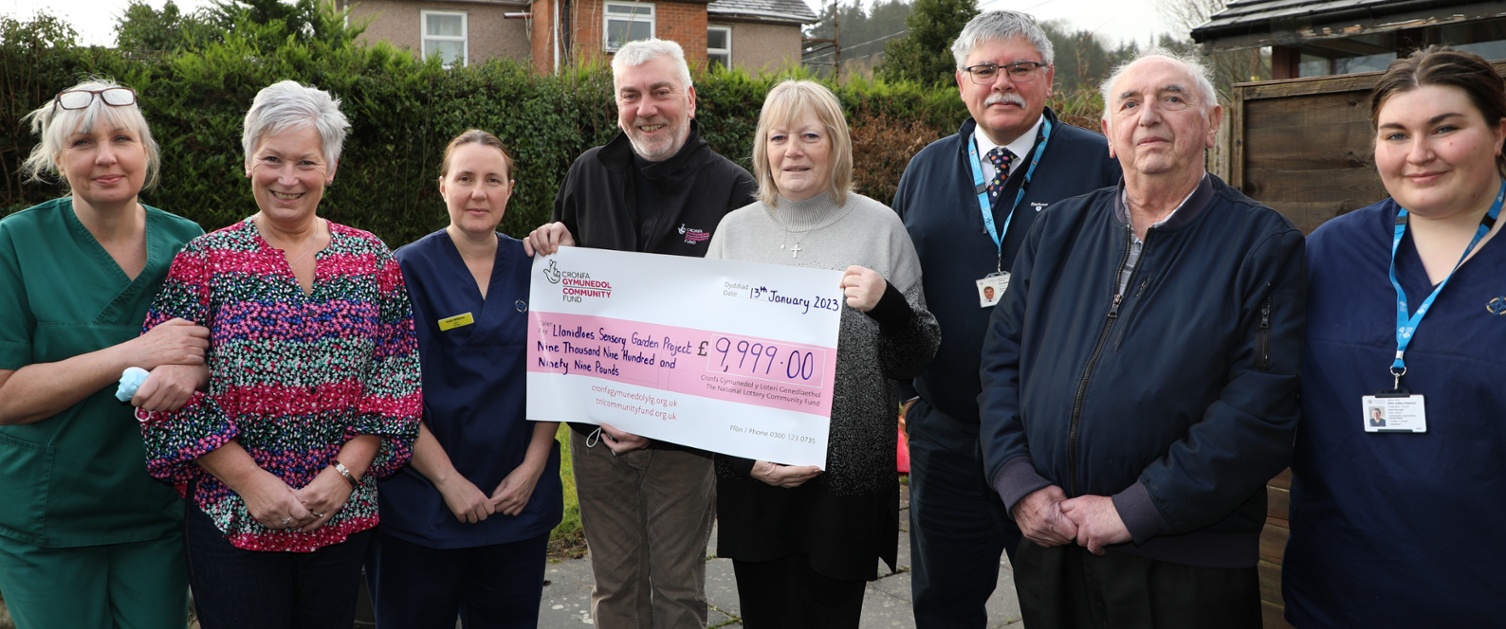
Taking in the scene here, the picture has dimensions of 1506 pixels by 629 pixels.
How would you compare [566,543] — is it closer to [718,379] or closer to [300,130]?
[718,379]

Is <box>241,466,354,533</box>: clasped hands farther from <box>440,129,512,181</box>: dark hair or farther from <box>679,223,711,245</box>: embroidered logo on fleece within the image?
<box>679,223,711,245</box>: embroidered logo on fleece

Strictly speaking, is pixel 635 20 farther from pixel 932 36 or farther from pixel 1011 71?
pixel 1011 71

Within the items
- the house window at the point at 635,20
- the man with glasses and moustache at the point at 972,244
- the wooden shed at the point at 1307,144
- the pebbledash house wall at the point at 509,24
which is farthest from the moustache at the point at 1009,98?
the house window at the point at 635,20

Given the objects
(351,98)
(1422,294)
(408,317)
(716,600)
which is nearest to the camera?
(1422,294)

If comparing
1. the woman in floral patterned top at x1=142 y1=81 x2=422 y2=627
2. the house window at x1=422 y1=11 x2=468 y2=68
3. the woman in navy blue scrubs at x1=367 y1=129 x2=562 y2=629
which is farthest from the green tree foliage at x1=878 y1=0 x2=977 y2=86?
the woman in floral patterned top at x1=142 y1=81 x2=422 y2=627

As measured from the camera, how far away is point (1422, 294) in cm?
235

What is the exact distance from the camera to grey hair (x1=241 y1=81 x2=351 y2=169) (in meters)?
2.83

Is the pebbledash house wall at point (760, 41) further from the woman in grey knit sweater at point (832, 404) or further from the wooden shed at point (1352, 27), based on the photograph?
the woman in grey knit sweater at point (832, 404)

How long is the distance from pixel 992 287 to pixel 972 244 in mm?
195

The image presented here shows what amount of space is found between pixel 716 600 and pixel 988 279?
2.37 m

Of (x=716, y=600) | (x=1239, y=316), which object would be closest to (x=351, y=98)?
(x=716, y=600)

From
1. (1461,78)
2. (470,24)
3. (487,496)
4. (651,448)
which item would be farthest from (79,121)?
(470,24)

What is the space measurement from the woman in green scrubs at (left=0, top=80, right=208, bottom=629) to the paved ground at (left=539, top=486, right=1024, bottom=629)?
77.8 inches

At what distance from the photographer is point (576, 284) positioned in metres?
3.40
